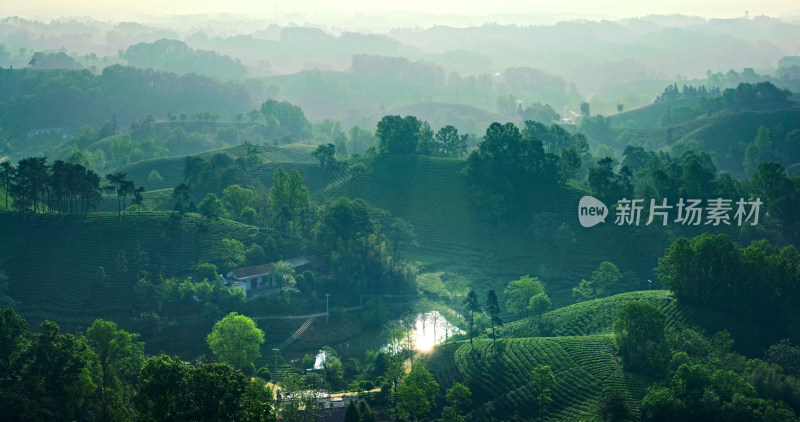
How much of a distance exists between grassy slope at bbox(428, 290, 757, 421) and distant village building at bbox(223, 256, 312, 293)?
16916 mm

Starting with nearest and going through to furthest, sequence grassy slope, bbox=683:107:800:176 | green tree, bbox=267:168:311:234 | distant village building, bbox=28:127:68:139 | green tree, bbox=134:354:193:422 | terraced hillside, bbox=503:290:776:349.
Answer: green tree, bbox=134:354:193:422
terraced hillside, bbox=503:290:776:349
green tree, bbox=267:168:311:234
grassy slope, bbox=683:107:800:176
distant village building, bbox=28:127:68:139

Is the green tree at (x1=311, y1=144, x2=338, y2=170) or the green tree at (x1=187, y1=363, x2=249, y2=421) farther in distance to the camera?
the green tree at (x1=311, y1=144, x2=338, y2=170)

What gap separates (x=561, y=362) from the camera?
150 feet

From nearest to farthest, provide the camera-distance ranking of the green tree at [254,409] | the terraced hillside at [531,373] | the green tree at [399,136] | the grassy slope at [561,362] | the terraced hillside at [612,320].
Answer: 1. the green tree at [254,409]
2. the terraced hillside at [531,373]
3. the grassy slope at [561,362]
4. the terraced hillside at [612,320]
5. the green tree at [399,136]

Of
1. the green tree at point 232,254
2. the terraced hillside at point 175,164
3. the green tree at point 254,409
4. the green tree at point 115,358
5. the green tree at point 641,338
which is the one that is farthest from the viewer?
the terraced hillside at point 175,164

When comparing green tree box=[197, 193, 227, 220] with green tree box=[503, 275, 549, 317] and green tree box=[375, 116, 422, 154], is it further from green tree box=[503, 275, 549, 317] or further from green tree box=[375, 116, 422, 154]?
green tree box=[503, 275, 549, 317]

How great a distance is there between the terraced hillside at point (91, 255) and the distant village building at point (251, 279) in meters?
3.05

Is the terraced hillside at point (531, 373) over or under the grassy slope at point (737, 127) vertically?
under

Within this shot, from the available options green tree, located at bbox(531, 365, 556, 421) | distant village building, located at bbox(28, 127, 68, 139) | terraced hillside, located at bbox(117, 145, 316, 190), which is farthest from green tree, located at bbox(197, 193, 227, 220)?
distant village building, located at bbox(28, 127, 68, 139)

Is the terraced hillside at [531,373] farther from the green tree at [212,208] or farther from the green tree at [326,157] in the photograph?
the green tree at [326,157]

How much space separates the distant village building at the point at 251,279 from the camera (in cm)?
5909

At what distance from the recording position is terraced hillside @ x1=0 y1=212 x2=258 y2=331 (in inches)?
2201

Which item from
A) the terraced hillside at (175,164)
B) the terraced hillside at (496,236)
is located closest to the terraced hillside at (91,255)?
the terraced hillside at (496,236)

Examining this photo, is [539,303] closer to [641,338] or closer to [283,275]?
[641,338]
